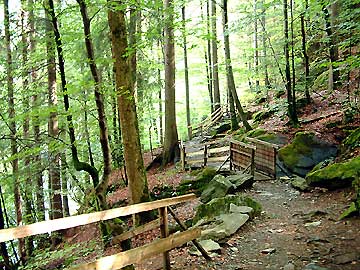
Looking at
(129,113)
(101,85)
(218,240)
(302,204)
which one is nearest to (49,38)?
(101,85)

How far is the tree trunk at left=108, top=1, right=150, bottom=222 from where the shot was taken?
818 centimetres

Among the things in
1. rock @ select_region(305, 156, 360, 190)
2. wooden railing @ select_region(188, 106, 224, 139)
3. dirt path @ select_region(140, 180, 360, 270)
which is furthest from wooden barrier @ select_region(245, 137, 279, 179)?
wooden railing @ select_region(188, 106, 224, 139)

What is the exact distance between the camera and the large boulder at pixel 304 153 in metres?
11.7

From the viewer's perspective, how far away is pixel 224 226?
6961mm

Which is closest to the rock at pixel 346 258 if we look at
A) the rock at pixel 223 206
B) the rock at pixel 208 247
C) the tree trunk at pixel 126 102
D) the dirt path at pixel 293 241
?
the dirt path at pixel 293 241

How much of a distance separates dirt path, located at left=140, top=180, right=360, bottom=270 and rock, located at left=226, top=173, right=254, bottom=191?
1628mm

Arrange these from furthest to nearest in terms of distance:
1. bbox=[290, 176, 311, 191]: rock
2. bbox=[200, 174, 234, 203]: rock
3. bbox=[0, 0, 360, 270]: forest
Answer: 1. bbox=[200, 174, 234, 203]: rock
2. bbox=[290, 176, 311, 191]: rock
3. bbox=[0, 0, 360, 270]: forest

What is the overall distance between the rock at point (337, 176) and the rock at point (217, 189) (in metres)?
2.23

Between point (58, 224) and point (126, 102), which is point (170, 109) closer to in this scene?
point (126, 102)

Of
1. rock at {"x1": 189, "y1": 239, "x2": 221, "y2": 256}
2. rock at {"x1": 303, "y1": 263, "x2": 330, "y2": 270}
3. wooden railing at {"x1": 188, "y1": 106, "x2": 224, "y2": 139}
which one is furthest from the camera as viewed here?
wooden railing at {"x1": 188, "y1": 106, "x2": 224, "y2": 139}

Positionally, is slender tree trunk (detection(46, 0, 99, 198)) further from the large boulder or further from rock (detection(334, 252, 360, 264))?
the large boulder

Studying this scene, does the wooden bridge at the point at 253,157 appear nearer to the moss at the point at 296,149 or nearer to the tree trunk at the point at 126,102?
the moss at the point at 296,149

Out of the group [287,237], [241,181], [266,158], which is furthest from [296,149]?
[287,237]

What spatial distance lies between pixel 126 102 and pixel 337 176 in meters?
5.27
